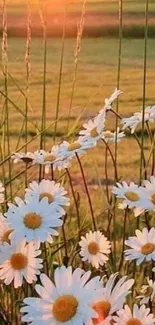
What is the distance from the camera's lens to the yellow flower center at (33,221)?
3.38ft

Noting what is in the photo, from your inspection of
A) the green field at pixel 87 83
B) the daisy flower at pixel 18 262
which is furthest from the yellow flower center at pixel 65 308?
the green field at pixel 87 83

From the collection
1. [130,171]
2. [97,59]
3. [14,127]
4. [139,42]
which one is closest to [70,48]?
[97,59]

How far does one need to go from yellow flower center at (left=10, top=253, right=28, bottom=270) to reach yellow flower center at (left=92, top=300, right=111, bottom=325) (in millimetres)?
150

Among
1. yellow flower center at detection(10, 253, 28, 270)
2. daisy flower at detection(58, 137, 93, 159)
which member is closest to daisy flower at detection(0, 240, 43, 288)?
yellow flower center at detection(10, 253, 28, 270)

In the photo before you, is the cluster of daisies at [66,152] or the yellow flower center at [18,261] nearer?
the yellow flower center at [18,261]

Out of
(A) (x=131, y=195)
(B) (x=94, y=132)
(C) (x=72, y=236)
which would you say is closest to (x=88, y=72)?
(C) (x=72, y=236)

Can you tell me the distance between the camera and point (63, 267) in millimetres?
908

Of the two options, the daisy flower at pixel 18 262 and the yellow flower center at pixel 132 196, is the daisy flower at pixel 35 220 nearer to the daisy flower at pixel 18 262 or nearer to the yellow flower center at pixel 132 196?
the daisy flower at pixel 18 262

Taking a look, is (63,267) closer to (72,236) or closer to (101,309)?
(101,309)

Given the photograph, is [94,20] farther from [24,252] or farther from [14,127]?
[24,252]

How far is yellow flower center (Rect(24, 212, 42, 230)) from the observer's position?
3.38 feet

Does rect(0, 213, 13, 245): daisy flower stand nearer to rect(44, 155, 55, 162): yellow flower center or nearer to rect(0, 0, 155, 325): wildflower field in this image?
rect(0, 0, 155, 325): wildflower field

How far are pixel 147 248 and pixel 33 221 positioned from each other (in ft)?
0.53

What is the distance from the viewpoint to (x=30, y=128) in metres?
5.13
